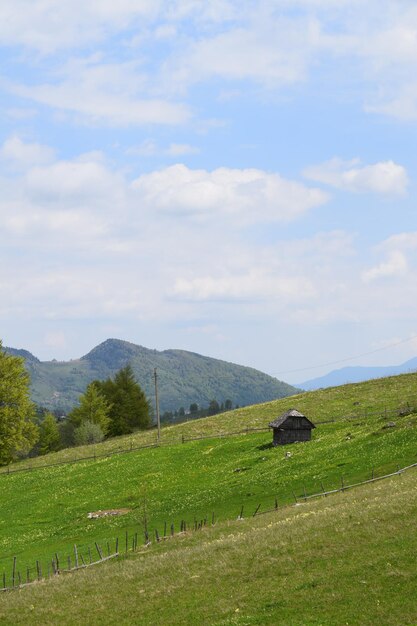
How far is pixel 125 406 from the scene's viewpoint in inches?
5955

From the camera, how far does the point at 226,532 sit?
148 feet

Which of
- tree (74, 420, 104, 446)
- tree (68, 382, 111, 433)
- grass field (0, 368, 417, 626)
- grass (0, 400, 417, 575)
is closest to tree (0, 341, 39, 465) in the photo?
grass field (0, 368, 417, 626)

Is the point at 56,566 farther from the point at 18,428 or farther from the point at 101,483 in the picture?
the point at 18,428

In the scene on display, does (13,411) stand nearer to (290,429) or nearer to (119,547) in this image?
(290,429)

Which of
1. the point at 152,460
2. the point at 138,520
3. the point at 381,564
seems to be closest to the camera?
the point at 381,564

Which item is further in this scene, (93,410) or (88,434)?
(93,410)

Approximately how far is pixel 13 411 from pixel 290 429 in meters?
48.2

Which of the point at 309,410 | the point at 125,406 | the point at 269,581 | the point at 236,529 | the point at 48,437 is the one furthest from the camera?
the point at 48,437

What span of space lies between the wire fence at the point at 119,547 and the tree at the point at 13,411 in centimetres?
6045

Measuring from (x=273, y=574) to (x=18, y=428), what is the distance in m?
86.5

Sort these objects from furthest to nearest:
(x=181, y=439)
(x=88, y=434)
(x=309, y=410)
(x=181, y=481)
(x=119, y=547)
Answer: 1. (x=88, y=434)
2. (x=309, y=410)
3. (x=181, y=439)
4. (x=181, y=481)
5. (x=119, y=547)

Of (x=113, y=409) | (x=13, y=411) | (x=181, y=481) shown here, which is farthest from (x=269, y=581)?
(x=113, y=409)

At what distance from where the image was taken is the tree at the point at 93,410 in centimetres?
14488

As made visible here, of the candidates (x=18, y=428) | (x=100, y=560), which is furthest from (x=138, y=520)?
(x=18, y=428)
